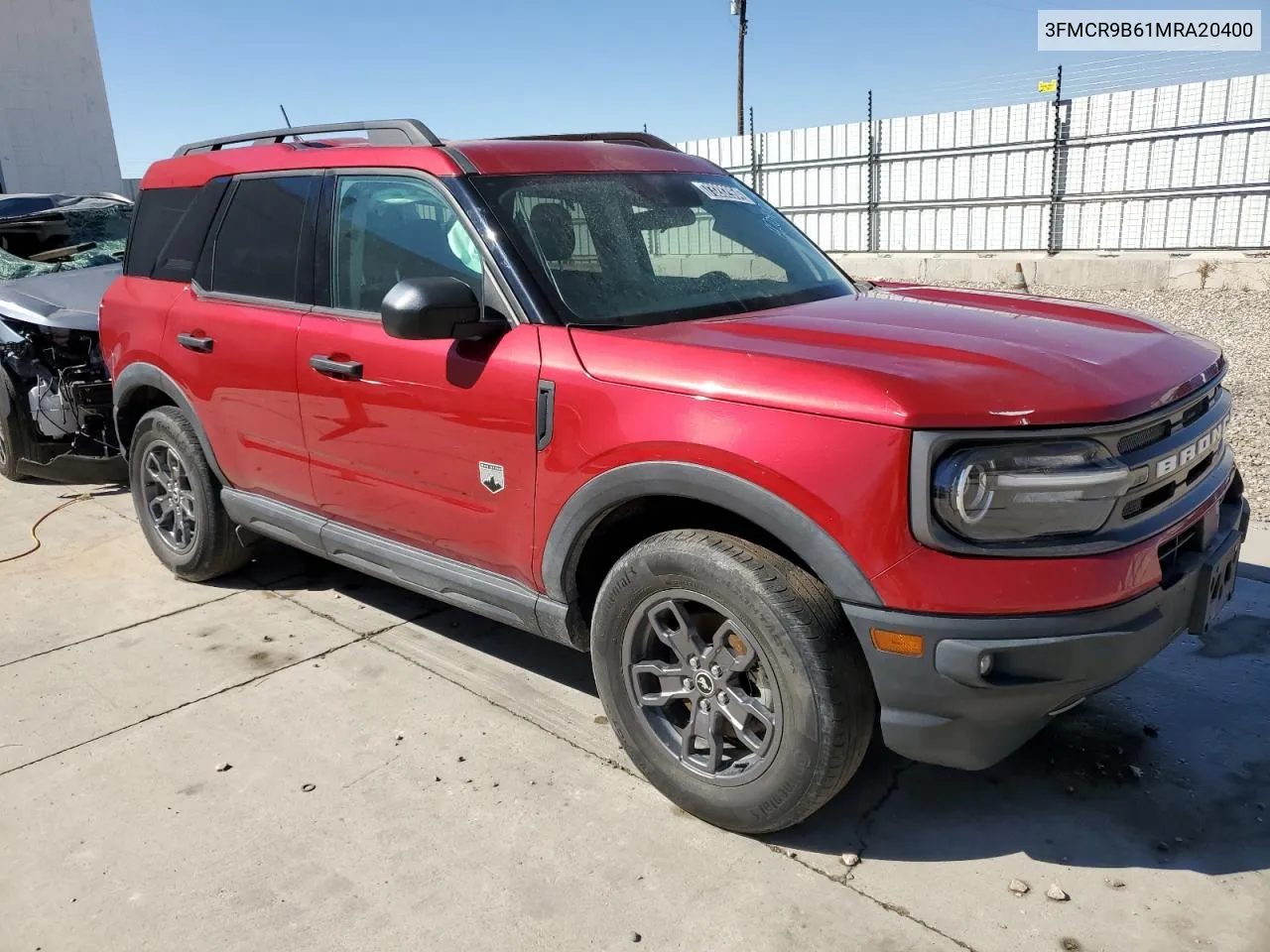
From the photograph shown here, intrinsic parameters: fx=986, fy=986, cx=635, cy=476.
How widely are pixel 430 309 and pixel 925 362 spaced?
4.59 feet

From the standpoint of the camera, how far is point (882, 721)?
7.94 ft

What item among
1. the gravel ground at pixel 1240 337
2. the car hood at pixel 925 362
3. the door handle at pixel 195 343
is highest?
the car hood at pixel 925 362

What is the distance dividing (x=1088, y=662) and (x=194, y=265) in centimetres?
388

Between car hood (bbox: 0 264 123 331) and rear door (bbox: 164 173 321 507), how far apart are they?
2214 millimetres

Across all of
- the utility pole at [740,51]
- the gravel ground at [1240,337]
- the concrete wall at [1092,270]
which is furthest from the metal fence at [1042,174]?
the utility pole at [740,51]

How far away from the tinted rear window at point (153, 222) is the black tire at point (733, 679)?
3.02 metres

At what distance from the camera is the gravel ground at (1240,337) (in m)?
5.65

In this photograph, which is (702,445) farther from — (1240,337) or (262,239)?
(1240,337)

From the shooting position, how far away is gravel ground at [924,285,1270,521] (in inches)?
222

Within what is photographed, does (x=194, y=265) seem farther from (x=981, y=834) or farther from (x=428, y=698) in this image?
(x=981, y=834)

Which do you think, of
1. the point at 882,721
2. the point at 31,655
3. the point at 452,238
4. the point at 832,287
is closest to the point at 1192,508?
the point at 882,721

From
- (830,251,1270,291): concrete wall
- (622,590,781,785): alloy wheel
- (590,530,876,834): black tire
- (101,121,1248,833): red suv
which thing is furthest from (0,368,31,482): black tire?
(830,251,1270,291): concrete wall

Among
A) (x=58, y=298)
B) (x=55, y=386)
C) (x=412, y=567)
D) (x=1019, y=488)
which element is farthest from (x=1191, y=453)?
(x=58, y=298)

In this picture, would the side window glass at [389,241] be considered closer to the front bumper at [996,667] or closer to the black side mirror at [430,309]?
the black side mirror at [430,309]
